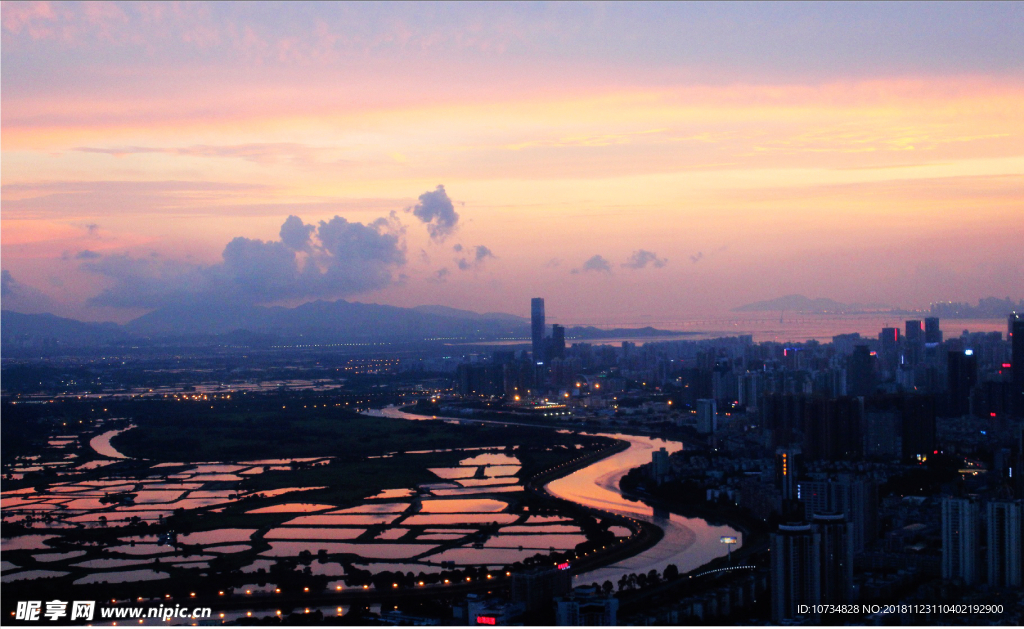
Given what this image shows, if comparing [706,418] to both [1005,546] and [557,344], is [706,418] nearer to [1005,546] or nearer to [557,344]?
[1005,546]

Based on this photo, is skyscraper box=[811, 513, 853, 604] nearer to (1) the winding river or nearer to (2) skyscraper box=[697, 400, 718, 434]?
(1) the winding river

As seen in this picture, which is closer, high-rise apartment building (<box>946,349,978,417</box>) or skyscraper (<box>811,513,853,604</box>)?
skyscraper (<box>811,513,853,604</box>)

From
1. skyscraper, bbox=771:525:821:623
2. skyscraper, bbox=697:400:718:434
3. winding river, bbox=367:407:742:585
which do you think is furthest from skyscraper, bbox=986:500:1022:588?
skyscraper, bbox=697:400:718:434

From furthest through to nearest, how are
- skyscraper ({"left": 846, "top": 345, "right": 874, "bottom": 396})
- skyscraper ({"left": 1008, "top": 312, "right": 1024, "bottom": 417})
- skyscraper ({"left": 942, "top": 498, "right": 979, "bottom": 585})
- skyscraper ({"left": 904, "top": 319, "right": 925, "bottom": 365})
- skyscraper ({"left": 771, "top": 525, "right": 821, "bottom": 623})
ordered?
skyscraper ({"left": 904, "top": 319, "right": 925, "bottom": 365})
skyscraper ({"left": 846, "top": 345, "right": 874, "bottom": 396})
skyscraper ({"left": 1008, "top": 312, "right": 1024, "bottom": 417})
skyscraper ({"left": 942, "top": 498, "right": 979, "bottom": 585})
skyscraper ({"left": 771, "top": 525, "right": 821, "bottom": 623})

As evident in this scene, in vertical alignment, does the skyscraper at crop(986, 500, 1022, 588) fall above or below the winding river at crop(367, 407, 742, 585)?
above

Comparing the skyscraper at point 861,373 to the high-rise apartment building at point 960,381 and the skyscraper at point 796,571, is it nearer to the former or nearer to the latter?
the high-rise apartment building at point 960,381

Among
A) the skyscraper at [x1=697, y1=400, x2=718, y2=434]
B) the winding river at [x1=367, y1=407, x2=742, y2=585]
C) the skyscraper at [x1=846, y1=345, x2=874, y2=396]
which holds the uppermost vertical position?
the skyscraper at [x1=846, y1=345, x2=874, y2=396]

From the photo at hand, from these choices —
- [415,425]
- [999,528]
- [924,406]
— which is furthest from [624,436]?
[999,528]
